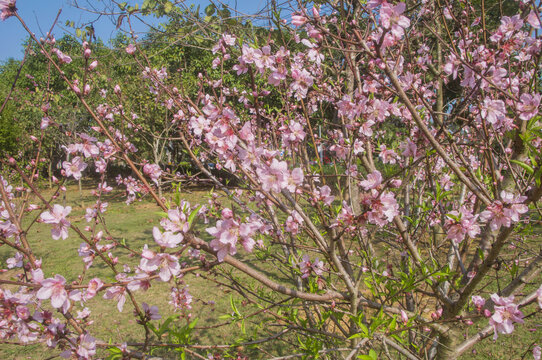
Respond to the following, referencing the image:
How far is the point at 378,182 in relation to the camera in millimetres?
Answer: 1444

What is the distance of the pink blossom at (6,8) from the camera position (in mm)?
1470

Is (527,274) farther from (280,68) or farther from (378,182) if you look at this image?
(280,68)

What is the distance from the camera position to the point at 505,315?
1482 millimetres

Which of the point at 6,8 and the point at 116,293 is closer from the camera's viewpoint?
the point at 116,293

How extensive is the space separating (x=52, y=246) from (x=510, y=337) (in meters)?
10.1

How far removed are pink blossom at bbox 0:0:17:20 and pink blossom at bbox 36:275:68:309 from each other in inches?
48.7

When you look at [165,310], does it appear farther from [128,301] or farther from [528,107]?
[528,107]

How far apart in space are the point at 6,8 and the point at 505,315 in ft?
8.88

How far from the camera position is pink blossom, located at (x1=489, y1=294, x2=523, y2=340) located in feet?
4.74

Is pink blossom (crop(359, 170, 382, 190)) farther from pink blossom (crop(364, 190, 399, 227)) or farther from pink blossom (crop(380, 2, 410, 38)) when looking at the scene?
pink blossom (crop(380, 2, 410, 38))

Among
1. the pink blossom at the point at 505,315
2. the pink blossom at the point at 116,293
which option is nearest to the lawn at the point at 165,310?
the pink blossom at the point at 116,293

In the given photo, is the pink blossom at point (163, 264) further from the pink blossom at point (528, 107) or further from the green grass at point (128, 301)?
A: the pink blossom at point (528, 107)

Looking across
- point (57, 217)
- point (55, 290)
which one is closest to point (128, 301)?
point (57, 217)

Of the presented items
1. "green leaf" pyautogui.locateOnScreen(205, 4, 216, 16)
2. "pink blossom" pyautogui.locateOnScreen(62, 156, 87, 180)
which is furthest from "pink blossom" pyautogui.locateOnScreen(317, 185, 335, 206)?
"green leaf" pyautogui.locateOnScreen(205, 4, 216, 16)
